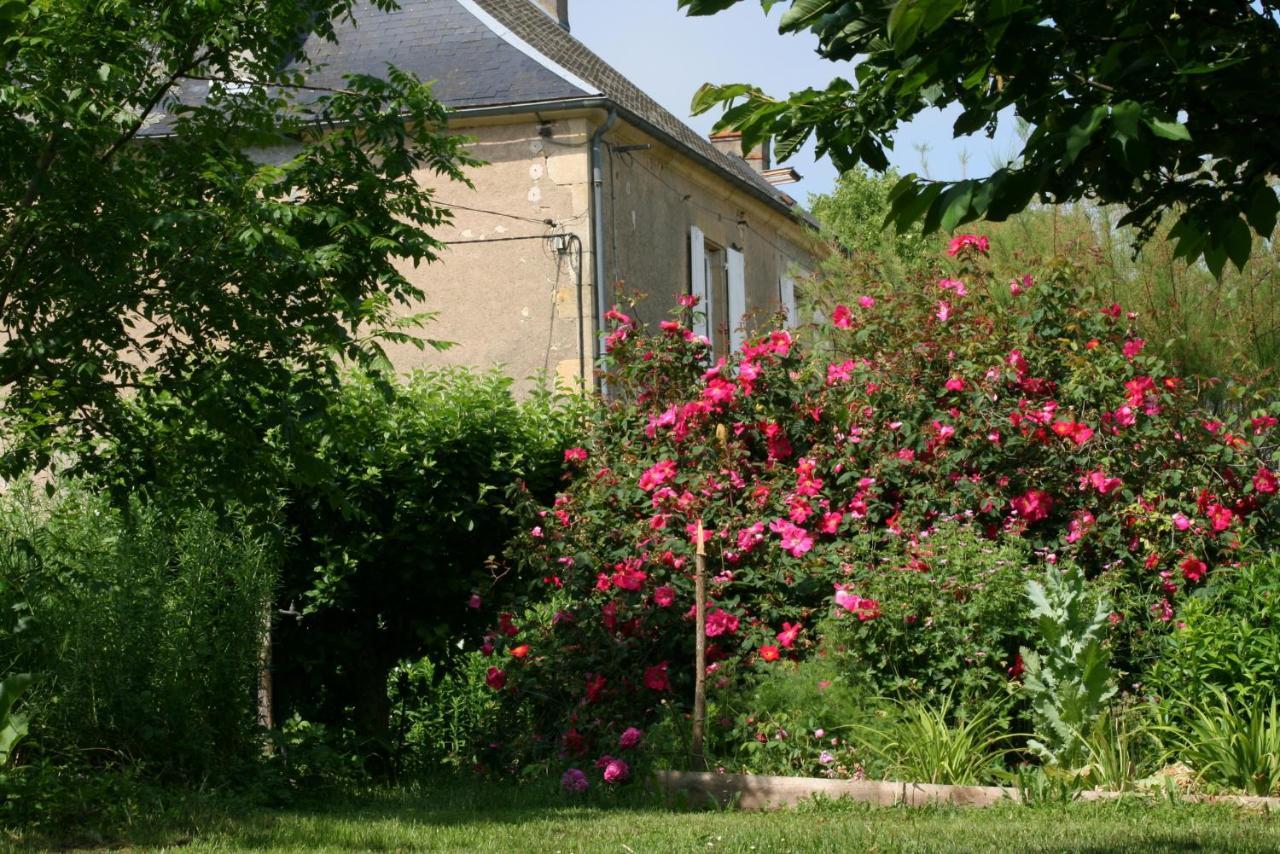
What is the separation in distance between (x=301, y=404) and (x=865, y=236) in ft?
53.0

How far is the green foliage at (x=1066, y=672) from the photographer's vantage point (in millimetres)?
6246

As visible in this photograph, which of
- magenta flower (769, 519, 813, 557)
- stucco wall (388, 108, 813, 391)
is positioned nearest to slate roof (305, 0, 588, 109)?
stucco wall (388, 108, 813, 391)

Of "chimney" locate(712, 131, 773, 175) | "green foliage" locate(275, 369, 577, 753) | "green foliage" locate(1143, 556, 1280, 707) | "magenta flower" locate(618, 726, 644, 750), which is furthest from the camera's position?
"chimney" locate(712, 131, 773, 175)

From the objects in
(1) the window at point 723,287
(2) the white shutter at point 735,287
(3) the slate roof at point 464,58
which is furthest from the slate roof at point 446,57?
(2) the white shutter at point 735,287

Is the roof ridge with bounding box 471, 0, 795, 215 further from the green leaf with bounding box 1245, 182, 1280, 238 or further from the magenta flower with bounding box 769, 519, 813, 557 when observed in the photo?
the green leaf with bounding box 1245, 182, 1280, 238

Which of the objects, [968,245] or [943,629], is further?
[968,245]

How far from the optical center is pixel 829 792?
6.21 meters

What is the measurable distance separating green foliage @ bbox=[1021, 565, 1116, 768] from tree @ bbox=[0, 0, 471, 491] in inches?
124

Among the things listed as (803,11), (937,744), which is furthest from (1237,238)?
(937,744)

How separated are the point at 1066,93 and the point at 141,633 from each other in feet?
16.6

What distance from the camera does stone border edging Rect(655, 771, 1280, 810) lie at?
609 cm

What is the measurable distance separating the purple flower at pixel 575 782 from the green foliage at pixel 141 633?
1553mm

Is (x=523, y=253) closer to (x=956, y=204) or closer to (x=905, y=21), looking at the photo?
(x=956, y=204)

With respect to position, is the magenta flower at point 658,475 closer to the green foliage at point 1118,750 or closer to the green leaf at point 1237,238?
the green foliage at point 1118,750
